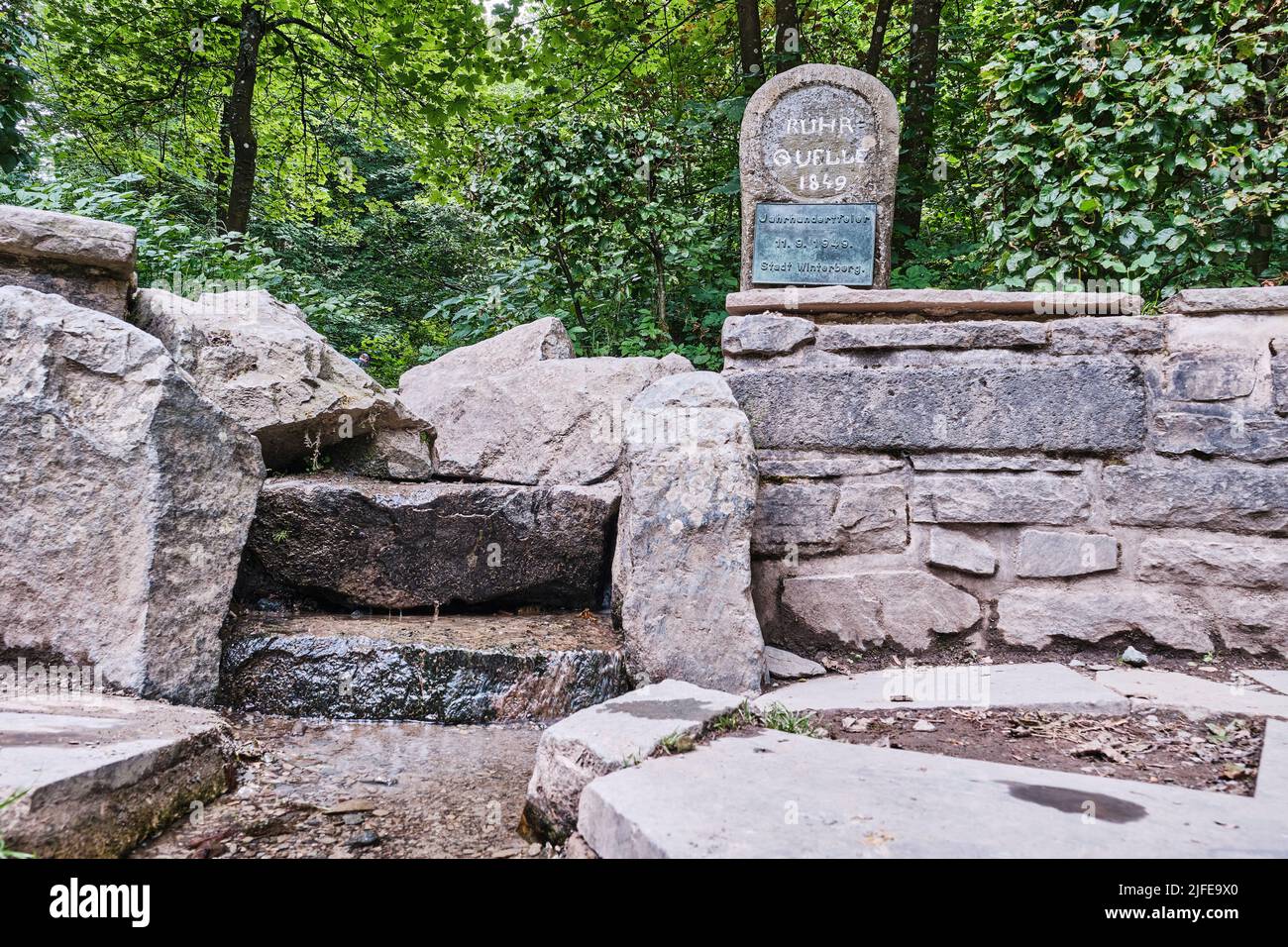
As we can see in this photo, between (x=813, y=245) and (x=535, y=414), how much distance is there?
57.9 inches

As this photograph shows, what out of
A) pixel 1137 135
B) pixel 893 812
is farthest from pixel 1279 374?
pixel 893 812

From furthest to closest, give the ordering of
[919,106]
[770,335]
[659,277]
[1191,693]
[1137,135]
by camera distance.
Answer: [919,106], [659,277], [1137,135], [770,335], [1191,693]

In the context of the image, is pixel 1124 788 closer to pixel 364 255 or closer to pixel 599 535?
pixel 599 535

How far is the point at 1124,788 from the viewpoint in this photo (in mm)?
1593

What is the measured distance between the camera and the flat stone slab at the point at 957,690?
2.28 m

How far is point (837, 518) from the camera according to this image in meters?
2.92

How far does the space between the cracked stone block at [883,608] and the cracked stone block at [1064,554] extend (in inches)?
9.5

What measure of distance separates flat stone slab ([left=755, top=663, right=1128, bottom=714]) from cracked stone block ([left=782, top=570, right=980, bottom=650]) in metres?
0.16

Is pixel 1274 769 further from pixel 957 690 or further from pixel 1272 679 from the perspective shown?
pixel 1272 679

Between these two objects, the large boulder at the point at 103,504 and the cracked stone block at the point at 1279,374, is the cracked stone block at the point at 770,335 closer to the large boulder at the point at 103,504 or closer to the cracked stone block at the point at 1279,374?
the cracked stone block at the point at 1279,374

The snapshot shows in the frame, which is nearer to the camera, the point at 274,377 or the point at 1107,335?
the point at 1107,335

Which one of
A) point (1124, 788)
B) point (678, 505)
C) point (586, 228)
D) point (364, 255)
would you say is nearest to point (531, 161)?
point (586, 228)

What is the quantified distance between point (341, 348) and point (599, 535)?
585 centimetres

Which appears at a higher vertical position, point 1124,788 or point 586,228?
point 586,228
